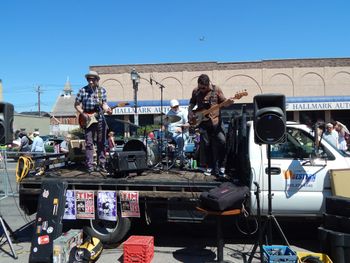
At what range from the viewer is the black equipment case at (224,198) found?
5.29 metres

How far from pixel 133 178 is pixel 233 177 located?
1.58 meters

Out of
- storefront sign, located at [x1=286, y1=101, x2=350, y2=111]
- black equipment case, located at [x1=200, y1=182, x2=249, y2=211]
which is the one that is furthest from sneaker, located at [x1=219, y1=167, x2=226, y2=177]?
storefront sign, located at [x1=286, y1=101, x2=350, y2=111]

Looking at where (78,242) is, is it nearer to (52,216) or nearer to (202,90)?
(52,216)

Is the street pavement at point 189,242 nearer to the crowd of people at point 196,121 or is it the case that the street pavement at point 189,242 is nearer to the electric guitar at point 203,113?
the crowd of people at point 196,121

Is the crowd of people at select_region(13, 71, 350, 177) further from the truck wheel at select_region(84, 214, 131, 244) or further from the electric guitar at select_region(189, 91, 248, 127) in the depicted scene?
the truck wheel at select_region(84, 214, 131, 244)

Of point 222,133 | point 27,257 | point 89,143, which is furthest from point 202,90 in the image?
point 27,257

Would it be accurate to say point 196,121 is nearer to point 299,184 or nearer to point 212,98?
point 212,98

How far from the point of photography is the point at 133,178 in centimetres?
659

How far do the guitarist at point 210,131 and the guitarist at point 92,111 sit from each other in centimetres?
163

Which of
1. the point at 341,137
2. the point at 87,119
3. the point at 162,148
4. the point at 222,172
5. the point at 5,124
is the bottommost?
the point at 222,172

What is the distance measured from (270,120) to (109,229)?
2.99m

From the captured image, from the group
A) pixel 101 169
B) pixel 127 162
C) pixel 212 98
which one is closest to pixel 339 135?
pixel 212 98

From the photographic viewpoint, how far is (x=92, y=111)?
768 cm

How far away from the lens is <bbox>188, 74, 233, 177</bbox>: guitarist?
282 inches
